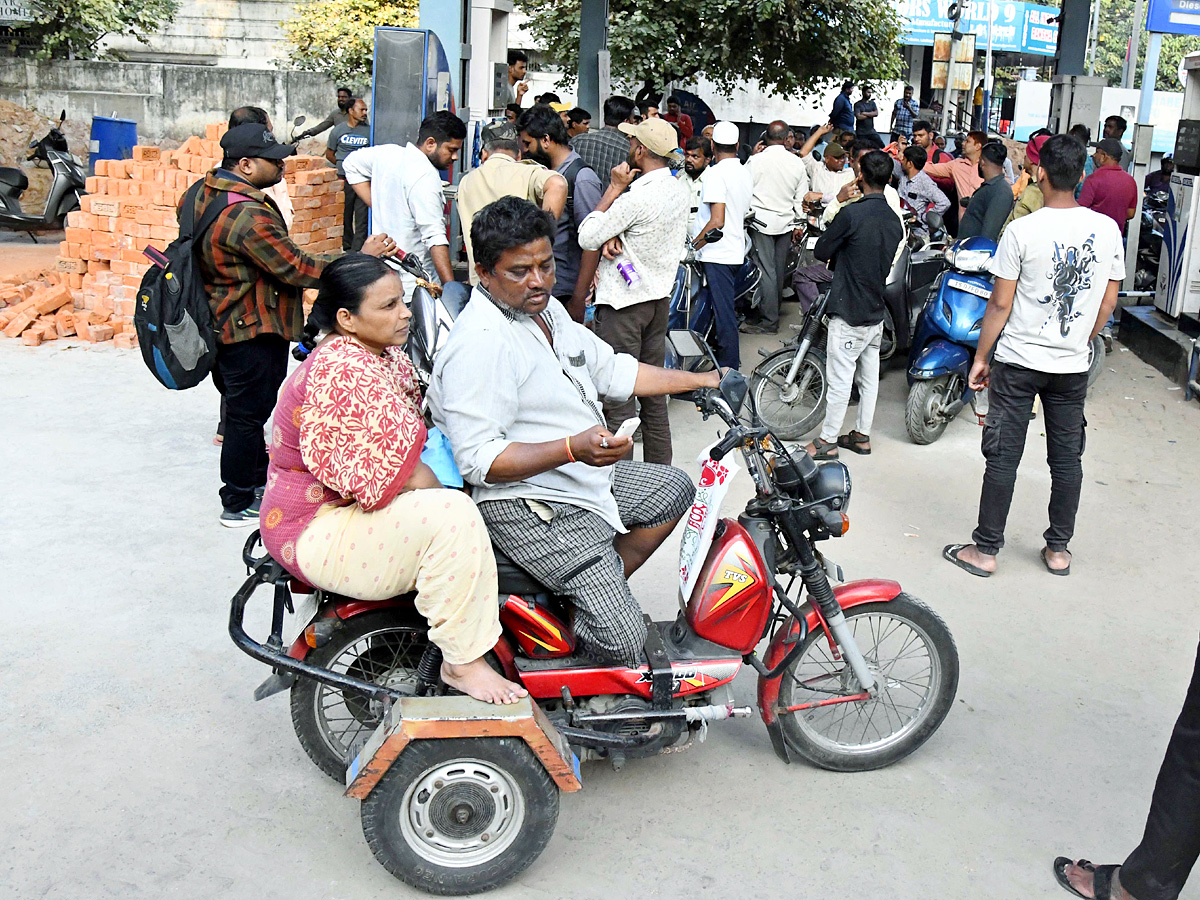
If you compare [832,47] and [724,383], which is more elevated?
[832,47]

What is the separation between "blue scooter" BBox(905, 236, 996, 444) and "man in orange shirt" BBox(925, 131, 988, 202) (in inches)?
141

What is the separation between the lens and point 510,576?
3240 millimetres

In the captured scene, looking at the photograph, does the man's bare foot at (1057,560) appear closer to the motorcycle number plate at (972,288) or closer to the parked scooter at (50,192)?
the motorcycle number plate at (972,288)

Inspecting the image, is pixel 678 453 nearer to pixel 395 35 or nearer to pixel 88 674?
pixel 88 674

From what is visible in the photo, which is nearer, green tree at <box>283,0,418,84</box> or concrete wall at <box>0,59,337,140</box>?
concrete wall at <box>0,59,337,140</box>

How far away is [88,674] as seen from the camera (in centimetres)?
400

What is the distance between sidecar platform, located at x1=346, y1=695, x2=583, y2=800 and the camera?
2.89 meters

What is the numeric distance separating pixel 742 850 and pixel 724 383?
132 cm

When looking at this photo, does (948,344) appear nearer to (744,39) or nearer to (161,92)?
(744,39)

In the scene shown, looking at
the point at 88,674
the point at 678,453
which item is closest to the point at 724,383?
the point at 88,674

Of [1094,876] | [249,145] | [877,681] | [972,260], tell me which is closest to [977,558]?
[877,681]

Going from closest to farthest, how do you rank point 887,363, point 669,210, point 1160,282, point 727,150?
point 669,210 → point 727,150 → point 887,363 → point 1160,282

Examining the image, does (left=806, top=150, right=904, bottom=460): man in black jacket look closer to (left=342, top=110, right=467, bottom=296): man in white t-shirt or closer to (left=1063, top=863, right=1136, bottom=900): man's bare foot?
(left=342, top=110, right=467, bottom=296): man in white t-shirt

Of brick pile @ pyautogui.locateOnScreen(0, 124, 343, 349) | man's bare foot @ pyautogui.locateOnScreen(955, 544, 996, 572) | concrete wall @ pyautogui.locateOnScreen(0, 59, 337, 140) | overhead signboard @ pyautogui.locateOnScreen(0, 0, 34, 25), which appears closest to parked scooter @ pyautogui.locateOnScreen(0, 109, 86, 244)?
brick pile @ pyautogui.locateOnScreen(0, 124, 343, 349)
